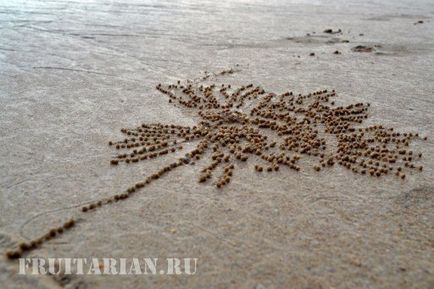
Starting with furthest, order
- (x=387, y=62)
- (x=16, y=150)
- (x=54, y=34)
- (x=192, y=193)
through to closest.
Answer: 1. (x=54, y=34)
2. (x=387, y=62)
3. (x=16, y=150)
4. (x=192, y=193)

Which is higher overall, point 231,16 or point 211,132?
point 231,16

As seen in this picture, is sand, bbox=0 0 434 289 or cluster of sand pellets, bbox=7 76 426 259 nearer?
sand, bbox=0 0 434 289

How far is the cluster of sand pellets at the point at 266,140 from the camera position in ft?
13.5

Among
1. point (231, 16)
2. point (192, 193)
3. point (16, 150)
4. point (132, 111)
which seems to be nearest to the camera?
point (192, 193)

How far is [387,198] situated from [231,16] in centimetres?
816

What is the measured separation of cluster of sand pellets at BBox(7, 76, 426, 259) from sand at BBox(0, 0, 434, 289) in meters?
0.12

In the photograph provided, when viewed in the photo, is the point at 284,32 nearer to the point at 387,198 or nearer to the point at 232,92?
the point at 232,92

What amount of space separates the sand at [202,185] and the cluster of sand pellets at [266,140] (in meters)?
0.12

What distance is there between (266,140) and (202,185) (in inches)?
42.8

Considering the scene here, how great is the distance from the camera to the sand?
295 cm

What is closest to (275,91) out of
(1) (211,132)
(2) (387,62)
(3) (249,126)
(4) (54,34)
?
(3) (249,126)

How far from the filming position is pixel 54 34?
8.56 meters

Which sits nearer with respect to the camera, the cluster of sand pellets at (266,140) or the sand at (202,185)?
the sand at (202,185)

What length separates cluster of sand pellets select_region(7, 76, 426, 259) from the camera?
4102 millimetres
